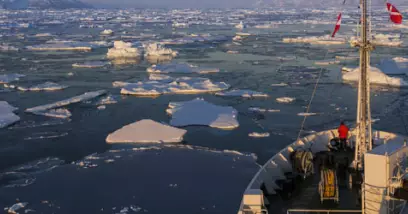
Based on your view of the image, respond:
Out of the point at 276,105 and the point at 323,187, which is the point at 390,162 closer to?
the point at 323,187

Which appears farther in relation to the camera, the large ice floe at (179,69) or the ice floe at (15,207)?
the large ice floe at (179,69)

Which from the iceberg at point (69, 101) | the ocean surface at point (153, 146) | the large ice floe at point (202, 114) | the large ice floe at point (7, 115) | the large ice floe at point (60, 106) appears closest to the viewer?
the ocean surface at point (153, 146)

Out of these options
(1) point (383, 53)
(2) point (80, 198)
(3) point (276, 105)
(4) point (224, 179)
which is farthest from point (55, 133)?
(1) point (383, 53)

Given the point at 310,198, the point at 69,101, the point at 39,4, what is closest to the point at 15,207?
the point at 310,198

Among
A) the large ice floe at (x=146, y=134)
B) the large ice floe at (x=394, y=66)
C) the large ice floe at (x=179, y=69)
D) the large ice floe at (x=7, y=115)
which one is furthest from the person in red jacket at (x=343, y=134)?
the large ice floe at (x=179, y=69)

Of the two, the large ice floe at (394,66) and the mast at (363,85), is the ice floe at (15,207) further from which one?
the large ice floe at (394,66)
